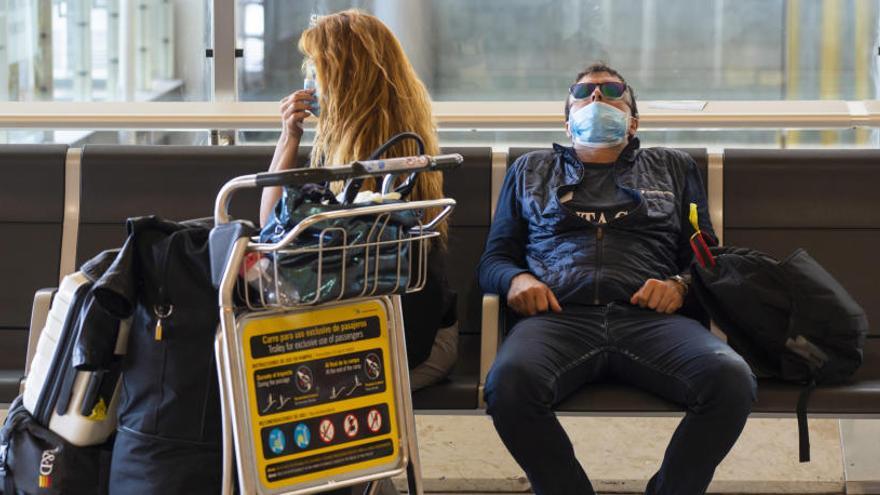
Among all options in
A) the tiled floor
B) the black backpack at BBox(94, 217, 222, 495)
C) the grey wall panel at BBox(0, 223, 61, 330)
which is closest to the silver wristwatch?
the tiled floor

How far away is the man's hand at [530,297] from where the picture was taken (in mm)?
3539

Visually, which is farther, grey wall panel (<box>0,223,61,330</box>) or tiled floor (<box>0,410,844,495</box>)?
tiled floor (<box>0,410,844,495</box>)

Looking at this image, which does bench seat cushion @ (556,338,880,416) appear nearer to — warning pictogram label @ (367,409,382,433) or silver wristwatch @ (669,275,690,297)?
silver wristwatch @ (669,275,690,297)

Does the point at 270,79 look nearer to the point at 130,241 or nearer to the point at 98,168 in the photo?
the point at 98,168

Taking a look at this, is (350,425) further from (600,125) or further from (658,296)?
(600,125)

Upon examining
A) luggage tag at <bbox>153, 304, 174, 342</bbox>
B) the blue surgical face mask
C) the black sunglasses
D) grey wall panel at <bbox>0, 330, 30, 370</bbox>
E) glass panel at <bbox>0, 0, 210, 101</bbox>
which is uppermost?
glass panel at <bbox>0, 0, 210, 101</bbox>

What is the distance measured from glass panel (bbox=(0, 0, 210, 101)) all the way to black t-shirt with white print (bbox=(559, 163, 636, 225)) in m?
1.84

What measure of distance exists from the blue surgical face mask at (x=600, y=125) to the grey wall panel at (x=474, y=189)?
35cm

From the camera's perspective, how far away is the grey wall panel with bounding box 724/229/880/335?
389 centimetres

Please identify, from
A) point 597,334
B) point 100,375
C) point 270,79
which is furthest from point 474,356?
point 270,79

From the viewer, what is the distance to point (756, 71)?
5055 mm

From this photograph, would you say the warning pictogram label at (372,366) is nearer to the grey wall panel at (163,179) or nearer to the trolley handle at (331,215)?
the trolley handle at (331,215)

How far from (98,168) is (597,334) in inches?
63.5

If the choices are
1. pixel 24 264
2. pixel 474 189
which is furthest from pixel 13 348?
pixel 474 189
